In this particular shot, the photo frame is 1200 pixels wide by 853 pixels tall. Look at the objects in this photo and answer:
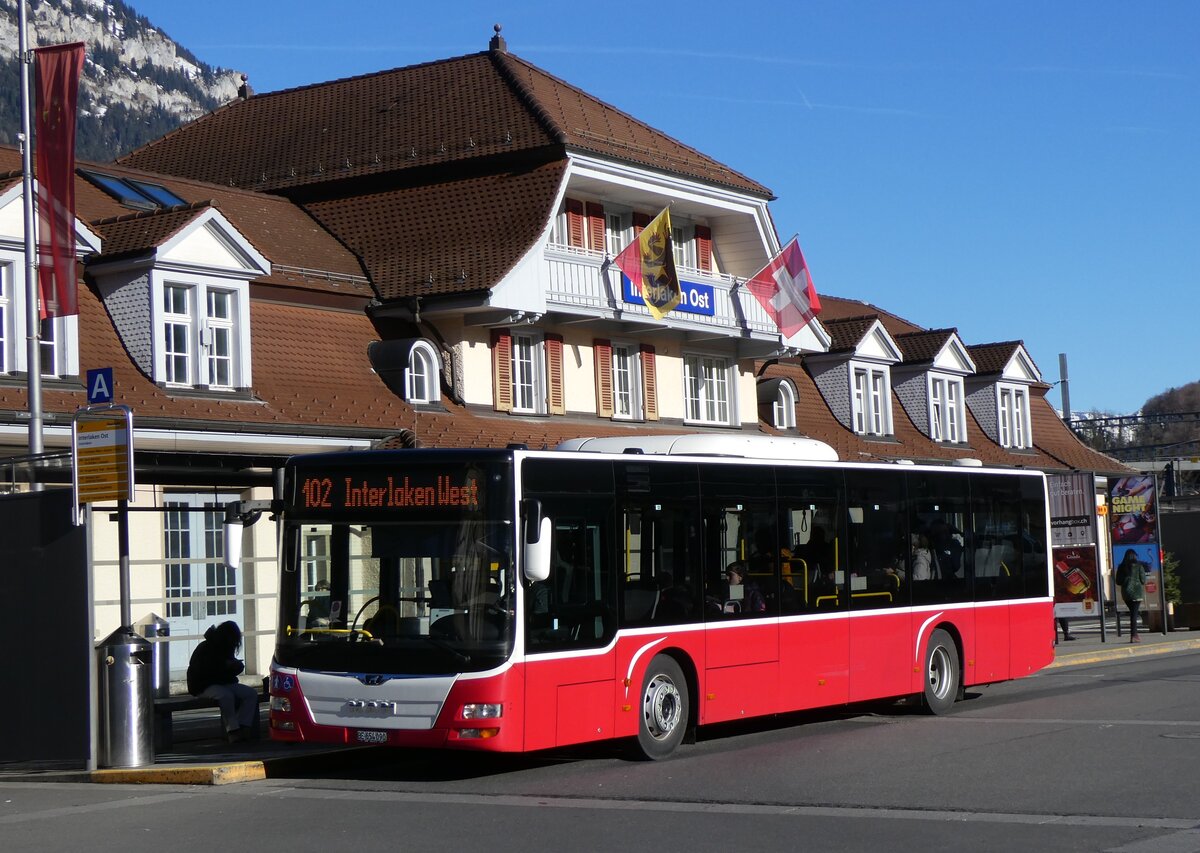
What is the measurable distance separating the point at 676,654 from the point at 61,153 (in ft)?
31.6

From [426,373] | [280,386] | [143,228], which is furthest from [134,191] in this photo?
[426,373]

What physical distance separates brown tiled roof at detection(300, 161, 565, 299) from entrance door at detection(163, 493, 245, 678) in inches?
243

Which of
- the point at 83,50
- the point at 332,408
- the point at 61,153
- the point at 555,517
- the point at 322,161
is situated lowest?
the point at 555,517

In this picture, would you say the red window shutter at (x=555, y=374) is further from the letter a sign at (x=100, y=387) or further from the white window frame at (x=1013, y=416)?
the white window frame at (x=1013, y=416)

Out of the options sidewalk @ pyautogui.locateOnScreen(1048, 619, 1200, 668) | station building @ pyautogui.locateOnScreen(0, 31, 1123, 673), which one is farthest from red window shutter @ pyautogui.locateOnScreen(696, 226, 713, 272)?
sidewalk @ pyautogui.locateOnScreen(1048, 619, 1200, 668)

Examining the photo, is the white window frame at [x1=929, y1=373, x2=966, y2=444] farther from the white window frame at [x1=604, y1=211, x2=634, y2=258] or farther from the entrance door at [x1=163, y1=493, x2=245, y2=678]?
the entrance door at [x1=163, y1=493, x2=245, y2=678]

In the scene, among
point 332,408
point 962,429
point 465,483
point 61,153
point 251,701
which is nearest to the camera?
point 465,483

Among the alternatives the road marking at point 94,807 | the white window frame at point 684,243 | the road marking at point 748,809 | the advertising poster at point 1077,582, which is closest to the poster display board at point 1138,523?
the advertising poster at point 1077,582

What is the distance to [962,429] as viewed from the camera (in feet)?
158

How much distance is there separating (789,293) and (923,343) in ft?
41.7

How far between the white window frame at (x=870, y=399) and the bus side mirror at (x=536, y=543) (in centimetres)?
3036

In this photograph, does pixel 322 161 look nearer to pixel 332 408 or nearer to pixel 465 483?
pixel 332 408

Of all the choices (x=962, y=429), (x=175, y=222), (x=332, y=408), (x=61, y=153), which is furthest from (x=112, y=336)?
(x=962, y=429)

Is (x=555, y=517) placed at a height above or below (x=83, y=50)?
below
